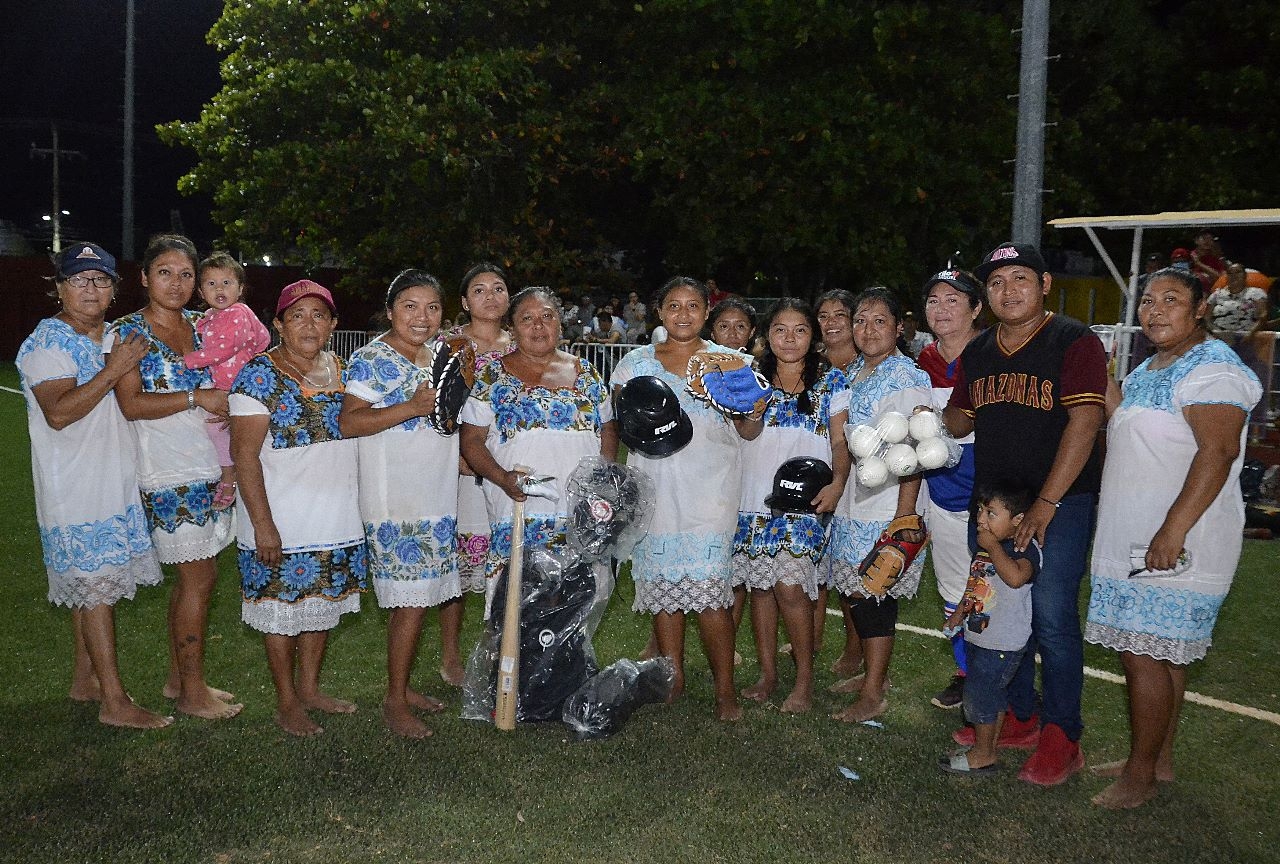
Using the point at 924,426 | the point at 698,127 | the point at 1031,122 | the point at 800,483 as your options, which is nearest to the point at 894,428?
the point at 924,426

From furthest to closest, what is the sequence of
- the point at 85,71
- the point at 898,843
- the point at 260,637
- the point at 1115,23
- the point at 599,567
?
the point at 85,71 < the point at 1115,23 < the point at 260,637 < the point at 599,567 < the point at 898,843

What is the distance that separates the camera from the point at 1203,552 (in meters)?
3.32

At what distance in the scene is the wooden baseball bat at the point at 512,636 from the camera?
3.97m

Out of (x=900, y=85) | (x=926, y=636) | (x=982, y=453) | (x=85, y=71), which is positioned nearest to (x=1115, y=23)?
(x=900, y=85)

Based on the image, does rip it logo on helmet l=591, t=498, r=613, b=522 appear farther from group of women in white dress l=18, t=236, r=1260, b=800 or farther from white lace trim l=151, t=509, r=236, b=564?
white lace trim l=151, t=509, r=236, b=564

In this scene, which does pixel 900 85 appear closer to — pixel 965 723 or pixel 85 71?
pixel 965 723

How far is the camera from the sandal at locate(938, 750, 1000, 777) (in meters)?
3.74

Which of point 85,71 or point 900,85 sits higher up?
point 85,71

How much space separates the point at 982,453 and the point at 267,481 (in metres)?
2.54

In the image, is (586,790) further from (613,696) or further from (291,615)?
(291,615)

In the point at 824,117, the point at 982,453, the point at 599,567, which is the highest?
the point at 824,117

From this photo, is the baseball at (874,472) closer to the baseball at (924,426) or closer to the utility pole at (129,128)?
the baseball at (924,426)

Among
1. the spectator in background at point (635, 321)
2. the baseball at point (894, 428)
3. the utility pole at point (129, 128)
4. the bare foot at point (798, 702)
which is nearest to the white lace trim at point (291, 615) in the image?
the bare foot at point (798, 702)

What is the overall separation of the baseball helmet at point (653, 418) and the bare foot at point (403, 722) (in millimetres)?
1359
